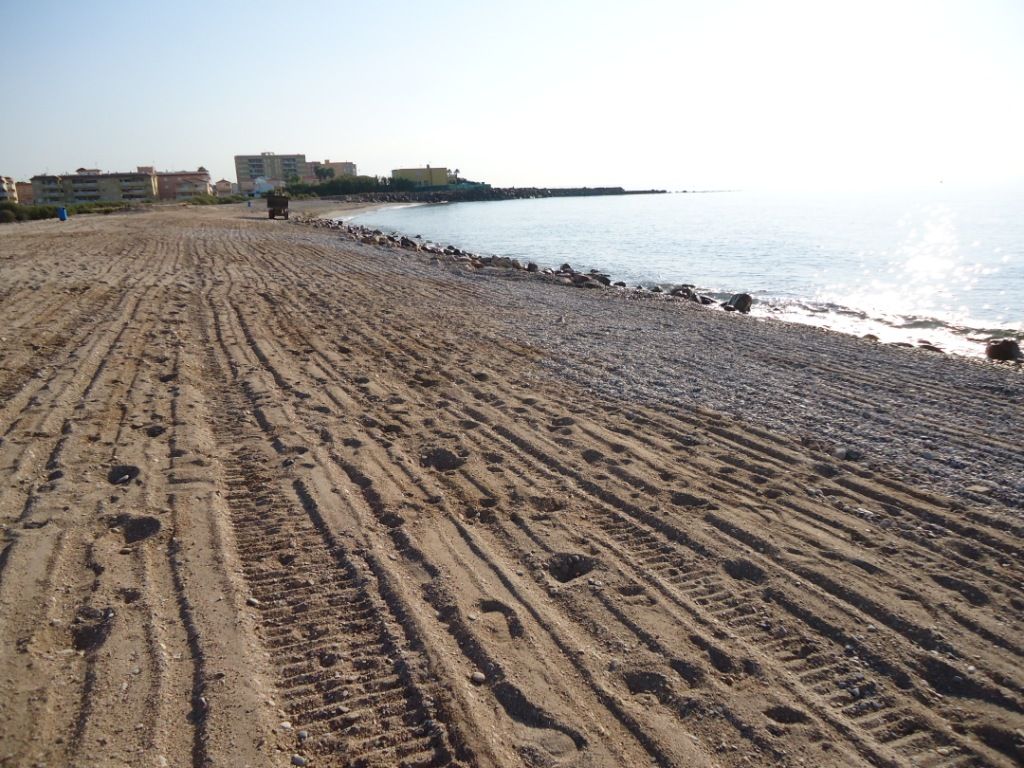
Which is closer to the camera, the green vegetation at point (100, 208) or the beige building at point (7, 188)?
the green vegetation at point (100, 208)

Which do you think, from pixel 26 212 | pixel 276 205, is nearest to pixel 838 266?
pixel 276 205

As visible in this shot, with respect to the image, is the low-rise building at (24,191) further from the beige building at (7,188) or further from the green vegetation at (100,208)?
the green vegetation at (100,208)

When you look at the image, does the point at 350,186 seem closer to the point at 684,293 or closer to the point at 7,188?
the point at 7,188

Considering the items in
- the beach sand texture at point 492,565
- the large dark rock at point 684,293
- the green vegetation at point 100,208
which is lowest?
the beach sand texture at point 492,565

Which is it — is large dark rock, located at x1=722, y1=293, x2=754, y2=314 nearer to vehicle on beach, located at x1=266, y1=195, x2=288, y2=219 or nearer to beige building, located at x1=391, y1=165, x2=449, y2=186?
vehicle on beach, located at x1=266, y1=195, x2=288, y2=219

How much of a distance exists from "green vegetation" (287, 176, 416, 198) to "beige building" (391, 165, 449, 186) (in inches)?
349

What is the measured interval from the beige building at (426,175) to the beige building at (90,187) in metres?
45.0

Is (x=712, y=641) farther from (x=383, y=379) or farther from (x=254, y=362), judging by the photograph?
(x=254, y=362)

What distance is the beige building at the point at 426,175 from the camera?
126125 mm

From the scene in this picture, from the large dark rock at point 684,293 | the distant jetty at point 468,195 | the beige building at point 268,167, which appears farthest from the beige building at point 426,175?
the large dark rock at point 684,293

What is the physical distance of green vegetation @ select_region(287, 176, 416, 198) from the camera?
96875mm

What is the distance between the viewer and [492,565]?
360 cm

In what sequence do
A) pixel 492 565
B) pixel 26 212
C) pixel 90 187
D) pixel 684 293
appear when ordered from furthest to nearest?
pixel 90 187
pixel 26 212
pixel 684 293
pixel 492 565

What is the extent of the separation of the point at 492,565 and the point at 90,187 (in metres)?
106
